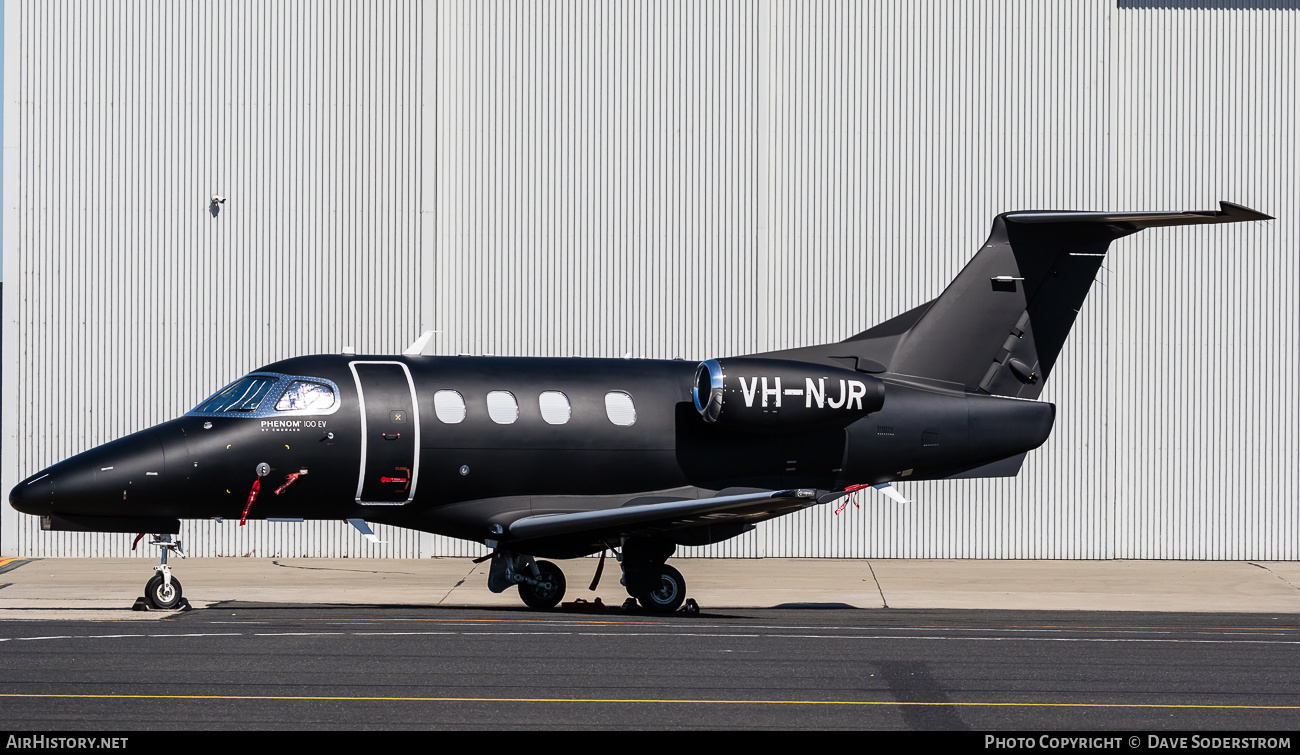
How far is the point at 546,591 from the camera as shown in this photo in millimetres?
18609

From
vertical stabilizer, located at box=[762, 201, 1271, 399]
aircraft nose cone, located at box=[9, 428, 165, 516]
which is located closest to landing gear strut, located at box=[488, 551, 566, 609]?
aircraft nose cone, located at box=[9, 428, 165, 516]

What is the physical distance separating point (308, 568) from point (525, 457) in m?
7.89

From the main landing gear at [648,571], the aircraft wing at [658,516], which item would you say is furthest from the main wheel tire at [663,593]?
the aircraft wing at [658,516]

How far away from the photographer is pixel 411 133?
25.9 m

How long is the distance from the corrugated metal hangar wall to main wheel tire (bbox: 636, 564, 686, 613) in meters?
7.87

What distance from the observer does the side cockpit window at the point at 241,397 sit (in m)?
17.4

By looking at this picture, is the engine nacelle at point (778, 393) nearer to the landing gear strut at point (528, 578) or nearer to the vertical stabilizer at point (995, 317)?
the vertical stabilizer at point (995, 317)

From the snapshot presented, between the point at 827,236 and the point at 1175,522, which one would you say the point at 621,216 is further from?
the point at 1175,522

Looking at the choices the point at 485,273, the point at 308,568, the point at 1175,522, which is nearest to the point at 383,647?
the point at 308,568

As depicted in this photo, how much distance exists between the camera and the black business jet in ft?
56.1

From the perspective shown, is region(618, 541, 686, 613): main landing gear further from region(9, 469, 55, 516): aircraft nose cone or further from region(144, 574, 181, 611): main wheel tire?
region(9, 469, 55, 516): aircraft nose cone

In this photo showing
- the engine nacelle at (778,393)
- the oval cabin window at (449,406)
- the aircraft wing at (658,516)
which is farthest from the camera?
the engine nacelle at (778,393)

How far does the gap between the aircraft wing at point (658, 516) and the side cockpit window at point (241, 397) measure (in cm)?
360

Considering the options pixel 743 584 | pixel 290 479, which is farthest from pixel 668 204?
pixel 290 479
